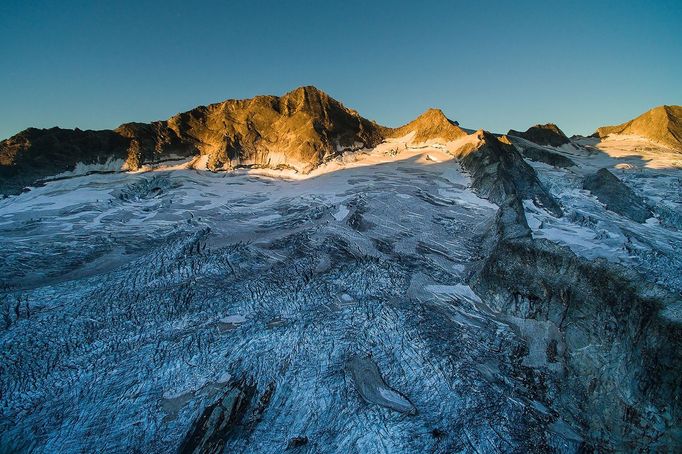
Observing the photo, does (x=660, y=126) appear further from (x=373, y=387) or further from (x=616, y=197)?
(x=373, y=387)

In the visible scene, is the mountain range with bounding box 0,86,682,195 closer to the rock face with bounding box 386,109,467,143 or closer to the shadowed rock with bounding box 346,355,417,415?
the rock face with bounding box 386,109,467,143

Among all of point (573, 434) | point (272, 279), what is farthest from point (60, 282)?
point (573, 434)

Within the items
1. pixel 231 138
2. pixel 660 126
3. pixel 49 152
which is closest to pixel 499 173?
pixel 231 138

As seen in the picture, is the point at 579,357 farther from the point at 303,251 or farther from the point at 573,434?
the point at 303,251

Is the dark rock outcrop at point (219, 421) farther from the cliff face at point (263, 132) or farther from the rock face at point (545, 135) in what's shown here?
the rock face at point (545, 135)

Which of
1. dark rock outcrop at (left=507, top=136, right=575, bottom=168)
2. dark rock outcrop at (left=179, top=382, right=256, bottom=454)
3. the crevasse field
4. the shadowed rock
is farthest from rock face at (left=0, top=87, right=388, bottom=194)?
dark rock outcrop at (left=179, top=382, right=256, bottom=454)

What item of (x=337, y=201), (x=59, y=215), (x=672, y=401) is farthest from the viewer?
(x=337, y=201)
